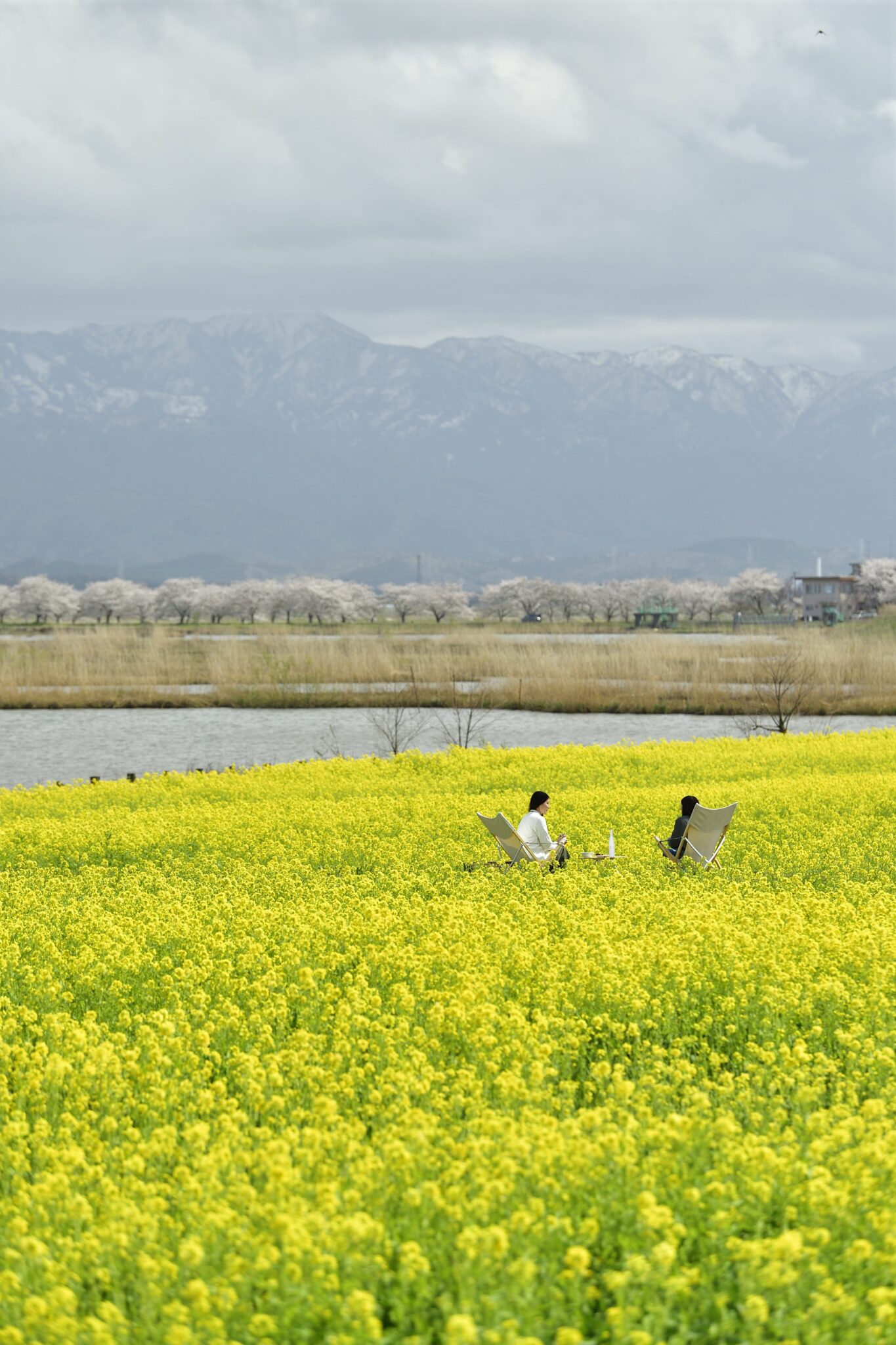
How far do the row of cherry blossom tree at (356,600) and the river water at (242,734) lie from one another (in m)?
95.5

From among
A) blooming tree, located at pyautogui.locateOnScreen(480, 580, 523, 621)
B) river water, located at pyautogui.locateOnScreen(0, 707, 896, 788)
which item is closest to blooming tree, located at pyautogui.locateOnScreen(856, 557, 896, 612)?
blooming tree, located at pyautogui.locateOnScreen(480, 580, 523, 621)

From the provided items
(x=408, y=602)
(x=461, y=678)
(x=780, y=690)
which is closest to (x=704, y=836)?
(x=780, y=690)

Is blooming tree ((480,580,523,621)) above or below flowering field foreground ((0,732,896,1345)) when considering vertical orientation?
above

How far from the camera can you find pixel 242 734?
121ft

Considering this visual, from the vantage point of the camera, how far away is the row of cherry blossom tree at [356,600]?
139875mm

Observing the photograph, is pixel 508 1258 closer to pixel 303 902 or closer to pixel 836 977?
pixel 836 977

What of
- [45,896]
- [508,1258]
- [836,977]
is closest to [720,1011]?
[836,977]

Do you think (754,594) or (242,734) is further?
(754,594)

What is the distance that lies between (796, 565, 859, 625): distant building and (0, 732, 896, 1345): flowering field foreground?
109684 mm

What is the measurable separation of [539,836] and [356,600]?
137m

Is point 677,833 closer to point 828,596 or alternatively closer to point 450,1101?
point 450,1101

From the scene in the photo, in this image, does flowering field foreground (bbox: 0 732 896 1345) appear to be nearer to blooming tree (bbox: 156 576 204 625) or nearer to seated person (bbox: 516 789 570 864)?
seated person (bbox: 516 789 570 864)

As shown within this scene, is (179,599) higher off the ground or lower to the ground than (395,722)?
higher

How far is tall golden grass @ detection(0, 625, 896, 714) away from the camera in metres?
40.6
